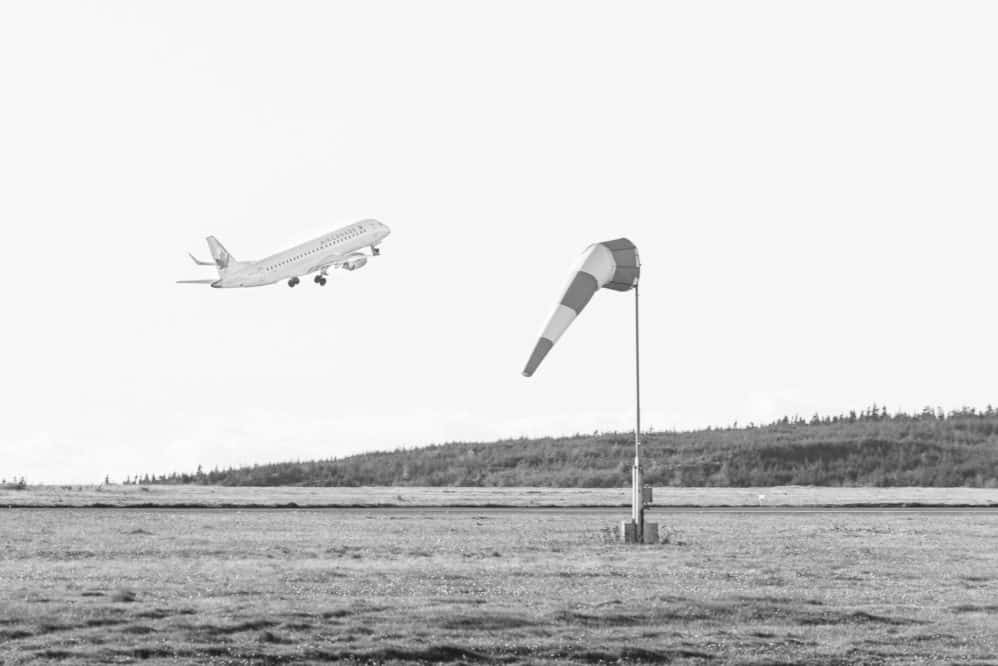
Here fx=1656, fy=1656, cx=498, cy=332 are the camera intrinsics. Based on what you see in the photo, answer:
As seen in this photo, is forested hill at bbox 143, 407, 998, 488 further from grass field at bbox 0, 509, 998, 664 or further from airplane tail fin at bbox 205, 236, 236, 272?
grass field at bbox 0, 509, 998, 664

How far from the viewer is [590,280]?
4928 centimetres

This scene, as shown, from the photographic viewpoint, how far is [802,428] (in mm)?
159750

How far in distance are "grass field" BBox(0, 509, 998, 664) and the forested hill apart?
228 ft

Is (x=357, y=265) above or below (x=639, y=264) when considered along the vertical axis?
above

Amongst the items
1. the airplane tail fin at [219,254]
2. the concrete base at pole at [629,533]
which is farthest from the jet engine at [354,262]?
the concrete base at pole at [629,533]

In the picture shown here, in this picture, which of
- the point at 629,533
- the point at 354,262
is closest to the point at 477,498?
the point at 354,262

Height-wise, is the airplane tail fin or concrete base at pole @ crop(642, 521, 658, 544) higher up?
the airplane tail fin

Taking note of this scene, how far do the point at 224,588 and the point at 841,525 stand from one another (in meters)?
33.7

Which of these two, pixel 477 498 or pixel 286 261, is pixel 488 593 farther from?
pixel 286 261

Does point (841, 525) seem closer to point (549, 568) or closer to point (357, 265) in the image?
point (549, 568)

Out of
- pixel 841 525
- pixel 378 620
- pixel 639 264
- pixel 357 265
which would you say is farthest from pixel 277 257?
pixel 378 620

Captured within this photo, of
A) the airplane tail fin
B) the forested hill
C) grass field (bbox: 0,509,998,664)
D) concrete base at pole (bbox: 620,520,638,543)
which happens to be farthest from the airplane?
concrete base at pole (bbox: 620,520,638,543)

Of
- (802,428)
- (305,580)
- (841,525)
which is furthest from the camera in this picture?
(802,428)

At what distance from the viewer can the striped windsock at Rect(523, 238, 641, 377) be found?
45531mm
